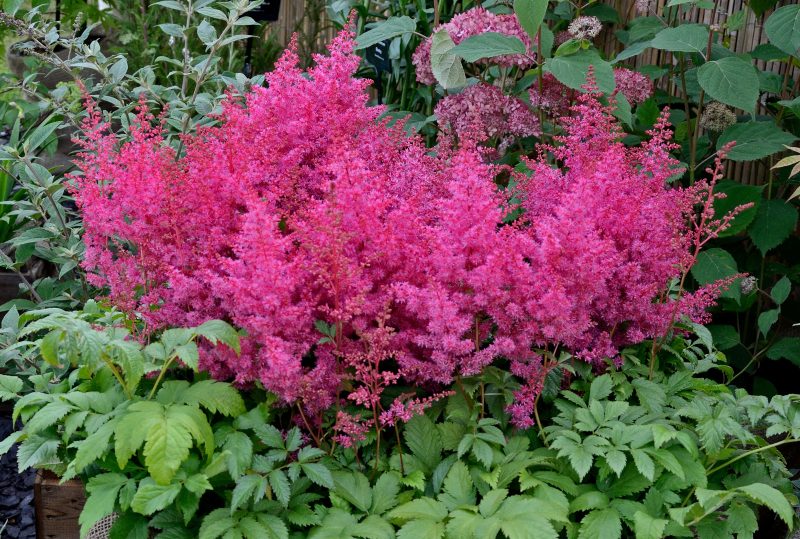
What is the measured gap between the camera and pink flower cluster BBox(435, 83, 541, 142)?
97.0 inches

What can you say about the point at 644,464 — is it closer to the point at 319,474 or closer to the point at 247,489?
the point at 319,474

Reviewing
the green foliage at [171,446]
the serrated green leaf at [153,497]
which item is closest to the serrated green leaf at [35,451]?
the green foliage at [171,446]

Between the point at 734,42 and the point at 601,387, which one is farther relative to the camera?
the point at 734,42

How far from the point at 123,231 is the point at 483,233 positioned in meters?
0.73

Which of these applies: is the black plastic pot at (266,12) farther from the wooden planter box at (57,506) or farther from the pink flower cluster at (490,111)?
the wooden planter box at (57,506)

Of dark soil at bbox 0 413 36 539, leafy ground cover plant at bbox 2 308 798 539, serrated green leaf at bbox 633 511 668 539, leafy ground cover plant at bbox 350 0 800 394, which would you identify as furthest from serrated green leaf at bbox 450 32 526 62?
dark soil at bbox 0 413 36 539

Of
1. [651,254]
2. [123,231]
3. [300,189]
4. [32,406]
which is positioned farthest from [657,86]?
[32,406]

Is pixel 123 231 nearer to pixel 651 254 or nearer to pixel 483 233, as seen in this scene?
pixel 483 233

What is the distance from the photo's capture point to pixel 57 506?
178cm

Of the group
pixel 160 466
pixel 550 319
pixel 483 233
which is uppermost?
pixel 483 233

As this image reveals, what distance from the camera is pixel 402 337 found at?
1.58 metres

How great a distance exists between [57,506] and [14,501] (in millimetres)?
1298

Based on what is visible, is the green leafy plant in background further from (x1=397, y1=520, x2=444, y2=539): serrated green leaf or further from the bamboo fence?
the bamboo fence

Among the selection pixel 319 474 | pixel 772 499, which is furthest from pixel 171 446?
pixel 772 499
